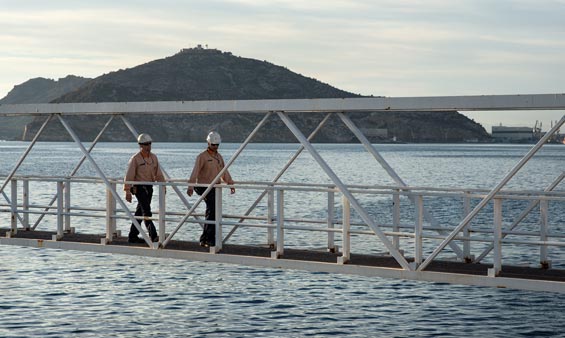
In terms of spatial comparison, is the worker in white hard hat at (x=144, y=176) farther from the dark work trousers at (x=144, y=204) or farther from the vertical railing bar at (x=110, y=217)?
the vertical railing bar at (x=110, y=217)

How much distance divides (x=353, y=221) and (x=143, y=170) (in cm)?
1803

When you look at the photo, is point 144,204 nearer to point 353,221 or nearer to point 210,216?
point 210,216

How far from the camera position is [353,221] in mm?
33406

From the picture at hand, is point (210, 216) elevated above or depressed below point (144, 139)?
below

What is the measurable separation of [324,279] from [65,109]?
10.5m

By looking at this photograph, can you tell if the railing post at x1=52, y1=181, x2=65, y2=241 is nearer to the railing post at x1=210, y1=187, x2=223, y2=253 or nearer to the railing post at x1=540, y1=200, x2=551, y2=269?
the railing post at x1=210, y1=187, x2=223, y2=253

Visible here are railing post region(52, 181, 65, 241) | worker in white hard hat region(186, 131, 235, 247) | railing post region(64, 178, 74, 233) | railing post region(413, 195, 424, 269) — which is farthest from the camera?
railing post region(52, 181, 65, 241)

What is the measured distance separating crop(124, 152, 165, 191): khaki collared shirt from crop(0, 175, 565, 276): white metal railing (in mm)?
356

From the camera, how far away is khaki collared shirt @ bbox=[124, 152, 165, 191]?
1606 centimetres

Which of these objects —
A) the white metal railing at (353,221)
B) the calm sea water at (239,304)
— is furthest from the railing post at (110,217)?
the calm sea water at (239,304)

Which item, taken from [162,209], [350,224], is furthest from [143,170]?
[350,224]

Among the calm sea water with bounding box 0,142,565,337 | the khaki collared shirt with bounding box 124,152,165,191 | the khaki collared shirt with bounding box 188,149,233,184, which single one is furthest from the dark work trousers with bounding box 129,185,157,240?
the calm sea water with bounding box 0,142,565,337

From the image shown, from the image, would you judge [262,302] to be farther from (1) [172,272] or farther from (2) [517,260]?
(2) [517,260]

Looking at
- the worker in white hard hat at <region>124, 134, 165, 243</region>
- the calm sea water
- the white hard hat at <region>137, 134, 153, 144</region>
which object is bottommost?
the calm sea water
